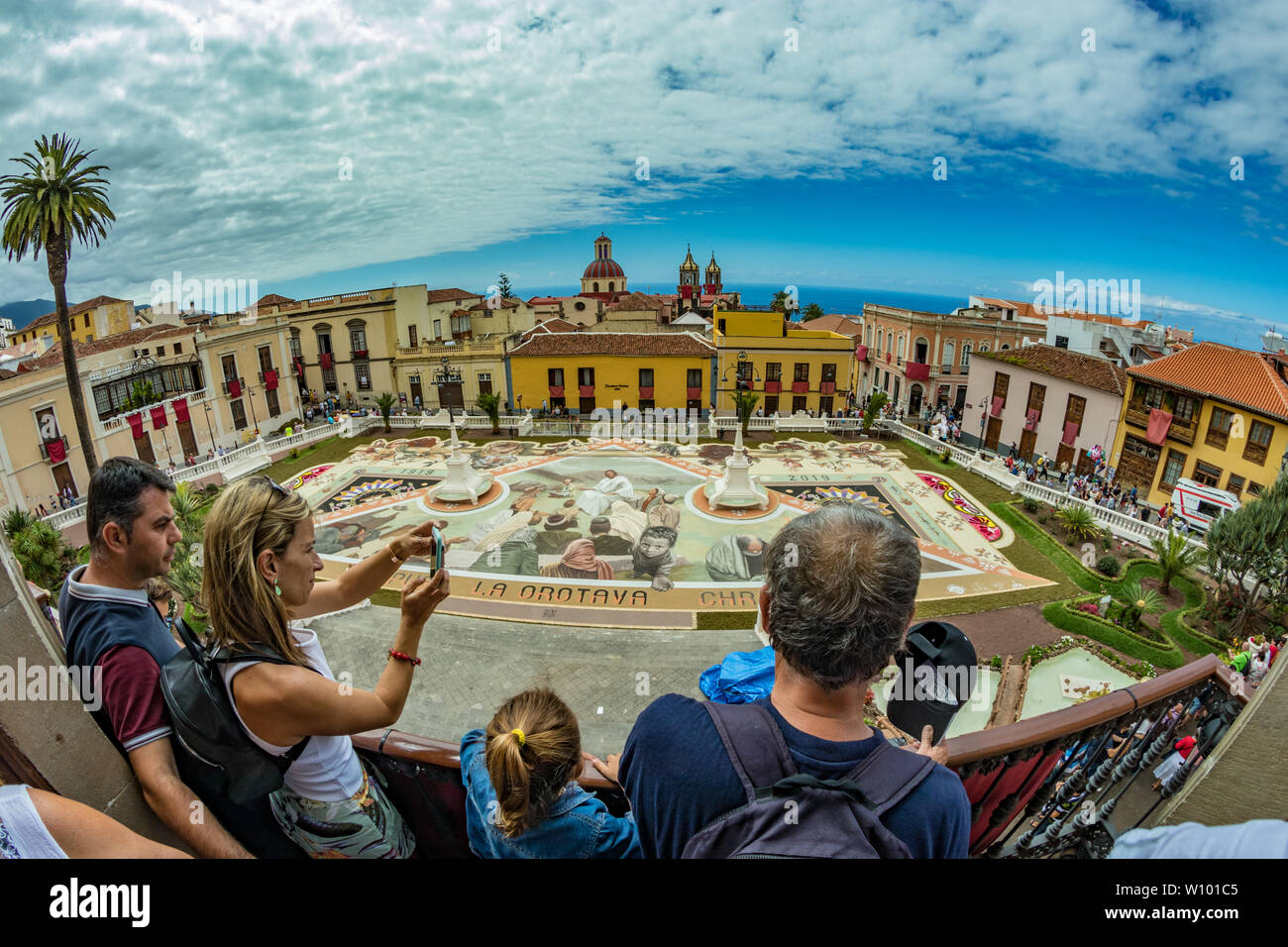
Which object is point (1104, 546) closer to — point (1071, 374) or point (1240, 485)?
point (1240, 485)

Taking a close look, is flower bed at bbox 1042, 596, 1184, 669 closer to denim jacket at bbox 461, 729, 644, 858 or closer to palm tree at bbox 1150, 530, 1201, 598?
palm tree at bbox 1150, 530, 1201, 598

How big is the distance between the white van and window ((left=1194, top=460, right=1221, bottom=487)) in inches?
13.1

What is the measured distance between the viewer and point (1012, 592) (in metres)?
16.4

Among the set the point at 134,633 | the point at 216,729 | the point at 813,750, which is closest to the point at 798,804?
the point at 813,750

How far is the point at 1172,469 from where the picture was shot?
79.3 feet

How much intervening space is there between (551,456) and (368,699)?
25787mm

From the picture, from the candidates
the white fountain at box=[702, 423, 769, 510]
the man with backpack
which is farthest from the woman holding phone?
the white fountain at box=[702, 423, 769, 510]

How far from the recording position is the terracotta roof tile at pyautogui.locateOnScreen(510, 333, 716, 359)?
35.8 metres

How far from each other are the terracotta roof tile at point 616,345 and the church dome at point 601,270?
45.5 meters

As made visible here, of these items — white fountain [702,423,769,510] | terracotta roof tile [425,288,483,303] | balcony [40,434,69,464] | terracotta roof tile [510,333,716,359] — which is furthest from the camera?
terracotta roof tile [425,288,483,303]

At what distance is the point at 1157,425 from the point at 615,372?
1008 inches
